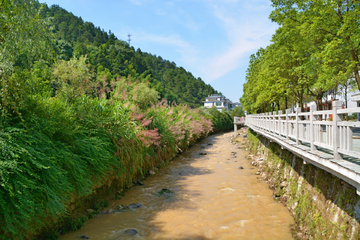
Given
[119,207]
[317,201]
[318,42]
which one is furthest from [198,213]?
[318,42]

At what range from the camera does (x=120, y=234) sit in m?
6.11

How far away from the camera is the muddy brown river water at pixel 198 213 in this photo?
6219 millimetres

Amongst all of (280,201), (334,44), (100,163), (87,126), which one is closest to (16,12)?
(87,126)

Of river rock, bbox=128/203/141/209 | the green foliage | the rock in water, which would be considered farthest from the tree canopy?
the green foliage

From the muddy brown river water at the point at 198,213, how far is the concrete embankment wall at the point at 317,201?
462 millimetres

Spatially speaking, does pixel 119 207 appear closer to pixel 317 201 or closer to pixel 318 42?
pixel 317 201

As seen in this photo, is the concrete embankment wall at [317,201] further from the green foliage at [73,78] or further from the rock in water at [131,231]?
the green foliage at [73,78]

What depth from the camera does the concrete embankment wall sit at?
4.29 m

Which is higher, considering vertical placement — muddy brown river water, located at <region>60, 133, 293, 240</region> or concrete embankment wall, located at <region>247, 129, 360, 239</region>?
concrete embankment wall, located at <region>247, 129, 360, 239</region>

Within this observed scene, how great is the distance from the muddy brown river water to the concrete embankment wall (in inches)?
18.2

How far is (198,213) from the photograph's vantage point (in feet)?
24.9

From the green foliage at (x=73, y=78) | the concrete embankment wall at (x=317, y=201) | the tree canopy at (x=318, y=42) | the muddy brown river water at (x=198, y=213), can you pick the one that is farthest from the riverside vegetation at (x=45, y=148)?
the tree canopy at (x=318, y=42)

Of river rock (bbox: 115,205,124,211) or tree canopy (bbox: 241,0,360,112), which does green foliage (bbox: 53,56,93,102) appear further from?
tree canopy (bbox: 241,0,360,112)

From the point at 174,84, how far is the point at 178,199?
12547cm
